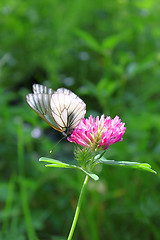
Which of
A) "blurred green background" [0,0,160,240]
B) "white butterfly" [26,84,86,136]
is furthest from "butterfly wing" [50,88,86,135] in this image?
"blurred green background" [0,0,160,240]

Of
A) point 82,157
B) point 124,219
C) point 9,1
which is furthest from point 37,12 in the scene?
point 82,157

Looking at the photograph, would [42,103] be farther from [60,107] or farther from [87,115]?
[87,115]

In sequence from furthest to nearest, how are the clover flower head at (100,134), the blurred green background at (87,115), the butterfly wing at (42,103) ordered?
the blurred green background at (87,115) < the butterfly wing at (42,103) < the clover flower head at (100,134)

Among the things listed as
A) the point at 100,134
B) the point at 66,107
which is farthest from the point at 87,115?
the point at 100,134

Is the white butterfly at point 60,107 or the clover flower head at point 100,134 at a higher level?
the white butterfly at point 60,107

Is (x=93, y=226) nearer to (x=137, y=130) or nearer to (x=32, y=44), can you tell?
(x=137, y=130)

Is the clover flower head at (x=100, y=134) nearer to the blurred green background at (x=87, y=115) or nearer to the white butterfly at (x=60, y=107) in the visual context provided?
the white butterfly at (x=60, y=107)

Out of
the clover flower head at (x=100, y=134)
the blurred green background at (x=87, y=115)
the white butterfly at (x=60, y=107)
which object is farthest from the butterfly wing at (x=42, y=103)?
the blurred green background at (x=87, y=115)
